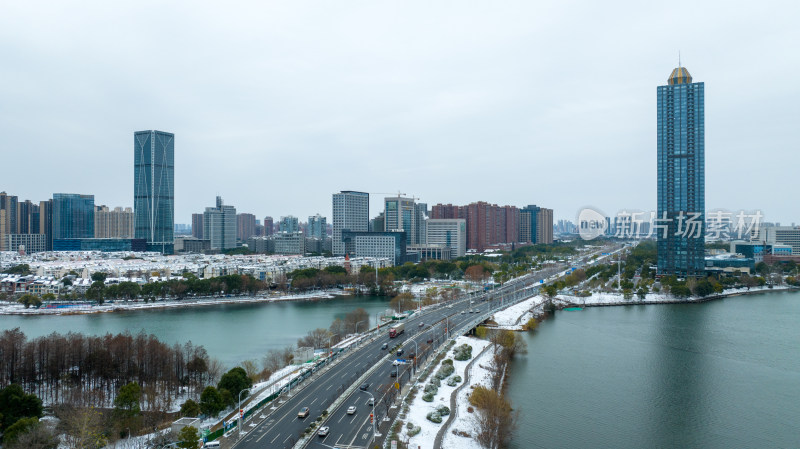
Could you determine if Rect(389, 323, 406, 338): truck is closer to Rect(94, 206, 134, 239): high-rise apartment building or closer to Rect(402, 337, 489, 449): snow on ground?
Rect(402, 337, 489, 449): snow on ground

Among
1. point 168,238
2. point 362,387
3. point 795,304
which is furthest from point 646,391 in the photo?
point 168,238

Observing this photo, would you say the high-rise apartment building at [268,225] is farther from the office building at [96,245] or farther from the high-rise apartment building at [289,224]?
the office building at [96,245]

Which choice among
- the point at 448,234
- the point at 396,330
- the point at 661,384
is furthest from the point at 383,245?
the point at 661,384

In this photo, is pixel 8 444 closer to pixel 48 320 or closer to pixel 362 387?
pixel 362 387

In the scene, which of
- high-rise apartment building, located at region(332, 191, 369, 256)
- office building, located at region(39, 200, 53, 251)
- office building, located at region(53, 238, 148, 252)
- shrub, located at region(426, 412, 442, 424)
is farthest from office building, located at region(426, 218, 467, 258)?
office building, located at region(39, 200, 53, 251)

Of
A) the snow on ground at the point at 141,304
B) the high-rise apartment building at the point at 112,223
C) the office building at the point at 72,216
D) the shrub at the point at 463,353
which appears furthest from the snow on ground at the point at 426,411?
the high-rise apartment building at the point at 112,223

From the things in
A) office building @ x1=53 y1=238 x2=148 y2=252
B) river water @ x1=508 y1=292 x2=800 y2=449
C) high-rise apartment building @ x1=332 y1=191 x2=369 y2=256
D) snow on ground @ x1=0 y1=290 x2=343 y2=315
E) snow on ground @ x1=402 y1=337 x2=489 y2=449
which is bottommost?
snow on ground @ x1=0 y1=290 x2=343 y2=315
